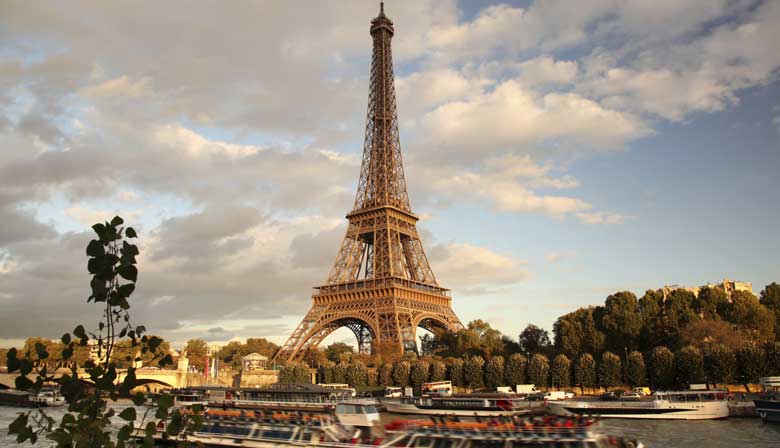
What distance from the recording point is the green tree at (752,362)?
57438 millimetres

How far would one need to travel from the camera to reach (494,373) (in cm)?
7162

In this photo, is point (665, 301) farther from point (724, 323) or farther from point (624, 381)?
point (624, 381)

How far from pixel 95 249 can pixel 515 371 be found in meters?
69.0

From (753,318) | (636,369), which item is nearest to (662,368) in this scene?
(636,369)

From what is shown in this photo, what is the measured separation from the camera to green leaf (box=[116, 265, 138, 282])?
20.1ft

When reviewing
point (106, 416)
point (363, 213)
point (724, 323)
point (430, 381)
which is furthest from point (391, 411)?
point (106, 416)

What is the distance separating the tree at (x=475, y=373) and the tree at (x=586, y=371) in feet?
37.7

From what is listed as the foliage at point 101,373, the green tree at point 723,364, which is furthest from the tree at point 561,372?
the foliage at point 101,373

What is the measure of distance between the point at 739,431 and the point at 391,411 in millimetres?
29458

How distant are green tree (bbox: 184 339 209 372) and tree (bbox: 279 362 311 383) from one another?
51.4 meters

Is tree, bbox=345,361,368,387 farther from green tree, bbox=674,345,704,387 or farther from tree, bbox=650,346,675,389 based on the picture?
green tree, bbox=674,345,704,387

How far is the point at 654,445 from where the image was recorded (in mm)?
35875

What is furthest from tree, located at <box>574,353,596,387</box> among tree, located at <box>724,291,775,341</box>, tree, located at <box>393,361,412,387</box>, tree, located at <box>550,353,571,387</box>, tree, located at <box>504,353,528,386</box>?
tree, located at <box>393,361,412,387</box>

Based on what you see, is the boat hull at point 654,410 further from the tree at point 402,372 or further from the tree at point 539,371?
the tree at point 402,372
